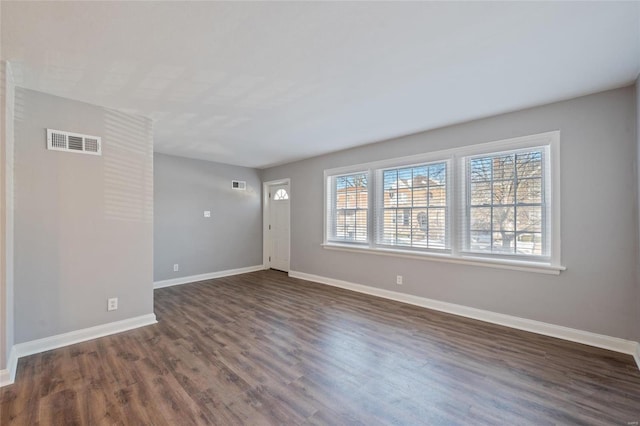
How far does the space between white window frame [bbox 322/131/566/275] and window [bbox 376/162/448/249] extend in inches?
3.0

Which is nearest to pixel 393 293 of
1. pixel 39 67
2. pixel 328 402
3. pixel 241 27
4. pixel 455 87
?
pixel 328 402

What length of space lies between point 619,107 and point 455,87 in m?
1.59

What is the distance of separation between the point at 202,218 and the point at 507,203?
531cm

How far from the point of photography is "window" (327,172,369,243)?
486 cm

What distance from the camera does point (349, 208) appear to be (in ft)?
16.8

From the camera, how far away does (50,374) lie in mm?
2291

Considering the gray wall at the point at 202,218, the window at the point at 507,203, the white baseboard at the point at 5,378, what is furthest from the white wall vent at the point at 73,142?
the window at the point at 507,203

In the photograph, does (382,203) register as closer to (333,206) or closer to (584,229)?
(333,206)

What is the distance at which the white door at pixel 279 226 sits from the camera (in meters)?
6.37

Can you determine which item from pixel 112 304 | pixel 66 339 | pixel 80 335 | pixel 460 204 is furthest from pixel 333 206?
pixel 66 339

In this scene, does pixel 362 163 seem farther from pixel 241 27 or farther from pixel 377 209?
pixel 241 27

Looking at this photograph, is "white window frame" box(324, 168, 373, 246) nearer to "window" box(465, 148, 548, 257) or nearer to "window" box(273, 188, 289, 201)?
"window" box(273, 188, 289, 201)

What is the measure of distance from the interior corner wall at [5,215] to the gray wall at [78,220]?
12.7 inches

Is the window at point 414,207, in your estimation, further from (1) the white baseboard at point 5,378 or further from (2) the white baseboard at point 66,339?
(1) the white baseboard at point 5,378
